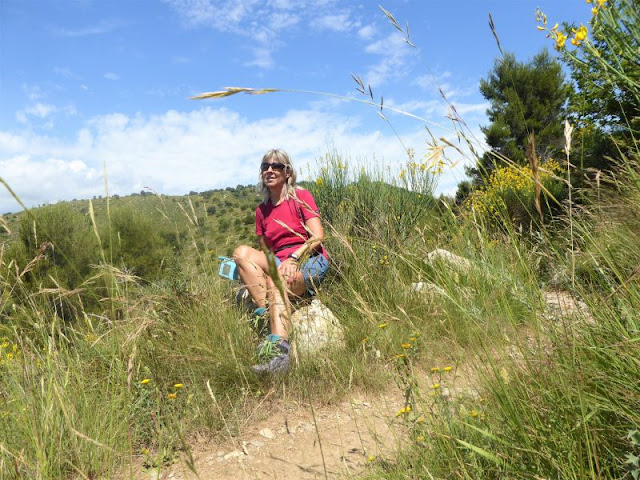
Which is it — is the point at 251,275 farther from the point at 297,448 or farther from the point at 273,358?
the point at 297,448

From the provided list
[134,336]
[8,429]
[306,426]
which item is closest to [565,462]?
[134,336]

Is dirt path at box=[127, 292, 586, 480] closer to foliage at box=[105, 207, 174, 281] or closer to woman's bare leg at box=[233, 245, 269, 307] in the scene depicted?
woman's bare leg at box=[233, 245, 269, 307]

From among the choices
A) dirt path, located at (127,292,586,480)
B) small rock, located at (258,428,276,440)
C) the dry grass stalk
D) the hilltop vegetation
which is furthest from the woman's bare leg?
the dry grass stalk

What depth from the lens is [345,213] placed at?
5.30 metres

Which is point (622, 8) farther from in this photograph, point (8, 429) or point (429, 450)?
point (8, 429)

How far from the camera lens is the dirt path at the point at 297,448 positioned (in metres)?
1.96

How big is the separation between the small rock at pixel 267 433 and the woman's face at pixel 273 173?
222cm

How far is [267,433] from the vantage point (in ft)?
8.00

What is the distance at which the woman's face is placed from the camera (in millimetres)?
3994

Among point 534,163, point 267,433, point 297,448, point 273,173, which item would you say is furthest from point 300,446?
point 273,173

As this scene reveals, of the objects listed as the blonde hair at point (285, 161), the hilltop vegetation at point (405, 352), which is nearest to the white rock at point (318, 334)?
the hilltop vegetation at point (405, 352)

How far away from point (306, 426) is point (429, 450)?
118 cm

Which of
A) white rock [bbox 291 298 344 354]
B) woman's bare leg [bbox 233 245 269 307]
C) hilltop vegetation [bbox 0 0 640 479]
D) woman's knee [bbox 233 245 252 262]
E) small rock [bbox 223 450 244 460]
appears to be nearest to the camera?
hilltop vegetation [bbox 0 0 640 479]

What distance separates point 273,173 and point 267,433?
232cm
